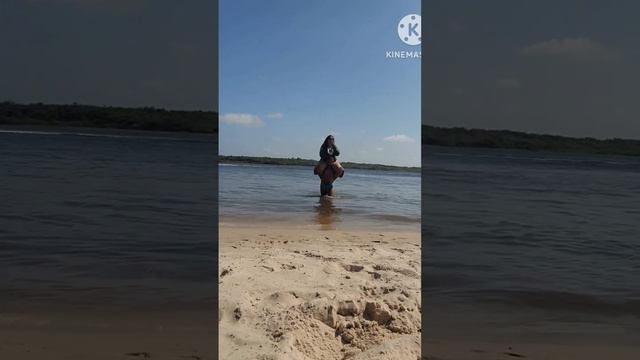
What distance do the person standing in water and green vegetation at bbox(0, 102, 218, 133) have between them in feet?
2.04

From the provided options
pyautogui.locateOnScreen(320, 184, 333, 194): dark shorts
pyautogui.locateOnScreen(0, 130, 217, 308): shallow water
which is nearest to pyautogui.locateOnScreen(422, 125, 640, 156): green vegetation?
pyautogui.locateOnScreen(320, 184, 333, 194): dark shorts

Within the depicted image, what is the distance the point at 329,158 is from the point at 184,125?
605 mm

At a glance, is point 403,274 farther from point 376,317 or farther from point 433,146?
point 433,146

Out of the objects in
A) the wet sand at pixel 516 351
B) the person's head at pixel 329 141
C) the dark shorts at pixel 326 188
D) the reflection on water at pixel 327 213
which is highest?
the person's head at pixel 329 141

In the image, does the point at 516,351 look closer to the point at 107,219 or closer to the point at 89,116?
the point at 107,219

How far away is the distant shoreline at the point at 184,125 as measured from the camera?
2133mm

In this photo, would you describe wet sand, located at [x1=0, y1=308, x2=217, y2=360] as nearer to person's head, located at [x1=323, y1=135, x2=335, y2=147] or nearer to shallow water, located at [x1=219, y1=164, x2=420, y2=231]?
shallow water, located at [x1=219, y1=164, x2=420, y2=231]

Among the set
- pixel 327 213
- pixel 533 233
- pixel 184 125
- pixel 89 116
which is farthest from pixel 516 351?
pixel 89 116

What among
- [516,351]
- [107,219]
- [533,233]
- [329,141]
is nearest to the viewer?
[516,351]

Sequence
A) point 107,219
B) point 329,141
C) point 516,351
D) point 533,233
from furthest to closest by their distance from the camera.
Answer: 1. point 107,219
2. point 533,233
3. point 329,141
4. point 516,351

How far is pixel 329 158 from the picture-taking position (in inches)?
83.2

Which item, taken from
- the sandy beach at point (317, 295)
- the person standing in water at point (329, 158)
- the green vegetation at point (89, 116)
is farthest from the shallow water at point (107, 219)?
the person standing in water at point (329, 158)

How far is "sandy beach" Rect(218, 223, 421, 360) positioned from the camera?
6.26 ft

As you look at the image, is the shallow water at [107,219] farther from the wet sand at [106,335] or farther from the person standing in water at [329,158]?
the person standing in water at [329,158]
